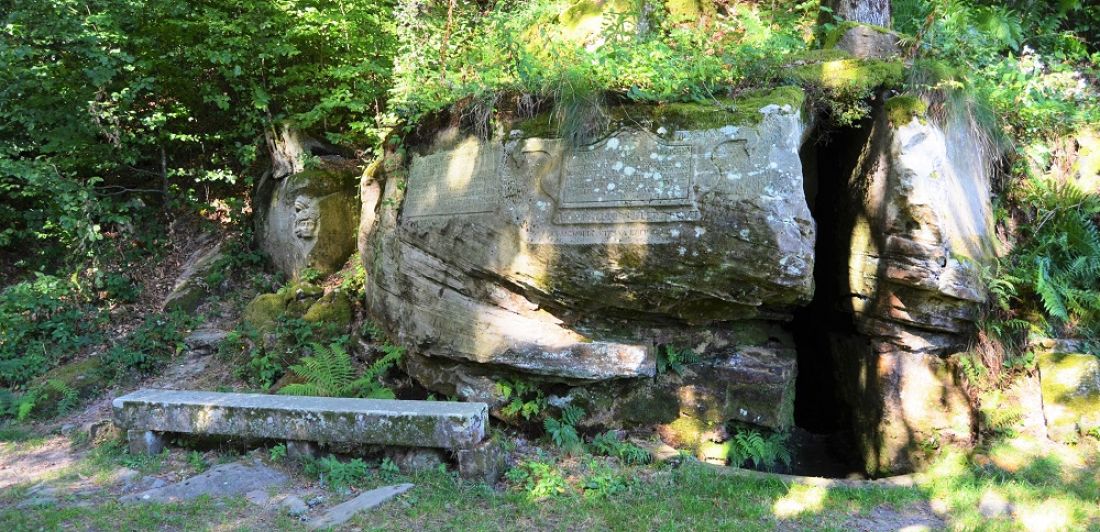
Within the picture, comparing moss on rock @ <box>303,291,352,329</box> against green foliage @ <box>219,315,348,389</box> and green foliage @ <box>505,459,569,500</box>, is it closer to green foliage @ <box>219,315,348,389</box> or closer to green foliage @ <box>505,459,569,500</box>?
green foliage @ <box>219,315,348,389</box>

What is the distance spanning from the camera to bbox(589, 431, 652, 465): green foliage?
591 centimetres

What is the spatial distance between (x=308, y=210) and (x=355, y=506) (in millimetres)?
6067

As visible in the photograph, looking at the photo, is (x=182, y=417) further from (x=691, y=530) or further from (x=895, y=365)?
(x=895, y=365)

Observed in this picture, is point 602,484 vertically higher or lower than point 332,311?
lower

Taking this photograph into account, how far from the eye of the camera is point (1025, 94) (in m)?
6.84

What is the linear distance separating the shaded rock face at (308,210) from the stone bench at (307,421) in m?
3.79

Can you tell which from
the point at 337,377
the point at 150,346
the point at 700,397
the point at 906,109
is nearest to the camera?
the point at 906,109

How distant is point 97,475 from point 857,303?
23.6ft

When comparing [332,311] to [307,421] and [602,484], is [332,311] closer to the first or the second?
[307,421]

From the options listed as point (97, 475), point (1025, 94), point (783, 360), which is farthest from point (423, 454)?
point (1025, 94)

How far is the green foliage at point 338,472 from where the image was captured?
523 cm

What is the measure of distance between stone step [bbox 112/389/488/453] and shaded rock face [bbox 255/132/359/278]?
12.5 ft

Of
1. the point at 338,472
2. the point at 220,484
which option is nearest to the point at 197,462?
the point at 220,484

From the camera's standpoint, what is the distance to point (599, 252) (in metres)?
5.91
